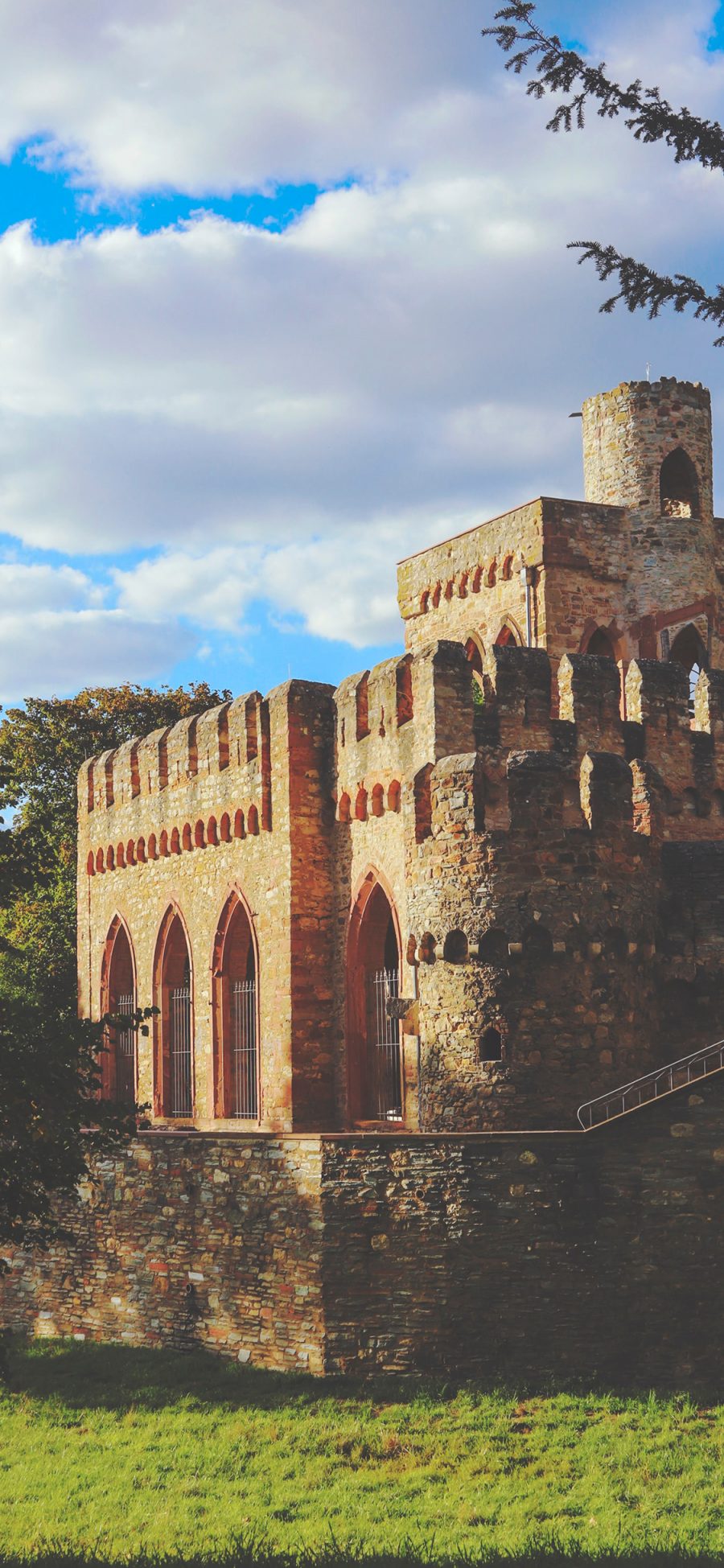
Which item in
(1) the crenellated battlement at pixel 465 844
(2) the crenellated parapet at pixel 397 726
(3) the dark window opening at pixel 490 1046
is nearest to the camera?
(3) the dark window opening at pixel 490 1046

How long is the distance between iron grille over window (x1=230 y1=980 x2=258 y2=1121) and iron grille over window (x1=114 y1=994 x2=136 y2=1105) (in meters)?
3.99

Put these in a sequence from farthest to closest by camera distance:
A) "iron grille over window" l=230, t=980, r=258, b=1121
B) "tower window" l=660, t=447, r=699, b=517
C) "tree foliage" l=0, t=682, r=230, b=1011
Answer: "tree foliage" l=0, t=682, r=230, b=1011
"tower window" l=660, t=447, r=699, b=517
"iron grille over window" l=230, t=980, r=258, b=1121

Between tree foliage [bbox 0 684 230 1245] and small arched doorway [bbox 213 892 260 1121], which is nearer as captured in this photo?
tree foliage [bbox 0 684 230 1245]

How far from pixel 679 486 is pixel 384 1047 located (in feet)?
41.5

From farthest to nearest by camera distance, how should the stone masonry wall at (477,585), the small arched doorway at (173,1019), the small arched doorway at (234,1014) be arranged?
1. the stone masonry wall at (477,585)
2. the small arched doorway at (173,1019)
3. the small arched doorway at (234,1014)

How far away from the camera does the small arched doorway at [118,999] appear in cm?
2956

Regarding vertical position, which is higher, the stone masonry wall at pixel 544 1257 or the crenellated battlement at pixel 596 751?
the crenellated battlement at pixel 596 751

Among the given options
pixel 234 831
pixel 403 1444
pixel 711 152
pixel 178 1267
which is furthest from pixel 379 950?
pixel 711 152

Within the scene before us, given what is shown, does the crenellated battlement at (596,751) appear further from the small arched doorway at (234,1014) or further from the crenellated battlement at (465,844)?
the small arched doorway at (234,1014)

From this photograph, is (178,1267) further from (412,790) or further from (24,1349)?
(412,790)

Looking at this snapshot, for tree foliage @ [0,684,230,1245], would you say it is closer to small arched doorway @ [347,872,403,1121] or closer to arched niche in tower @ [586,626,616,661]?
small arched doorway @ [347,872,403,1121]

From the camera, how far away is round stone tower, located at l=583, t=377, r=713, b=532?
2948 centimetres

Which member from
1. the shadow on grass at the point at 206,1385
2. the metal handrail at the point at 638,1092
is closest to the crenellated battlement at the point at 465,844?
the metal handrail at the point at 638,1092

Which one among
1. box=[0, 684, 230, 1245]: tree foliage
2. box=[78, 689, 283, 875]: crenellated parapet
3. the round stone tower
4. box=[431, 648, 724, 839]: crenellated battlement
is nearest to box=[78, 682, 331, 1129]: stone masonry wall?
box=[78, 689, 283, 875]: crenellated parapet
